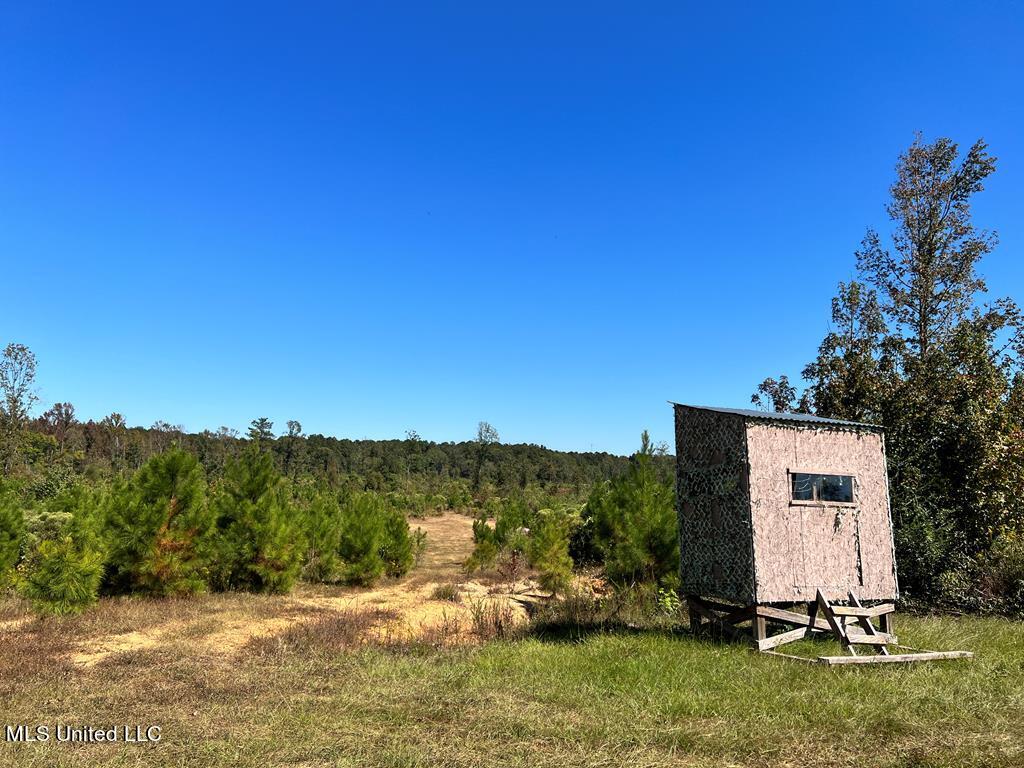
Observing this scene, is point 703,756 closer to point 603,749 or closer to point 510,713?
point 603,749

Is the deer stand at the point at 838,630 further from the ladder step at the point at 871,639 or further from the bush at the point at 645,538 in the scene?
the bush at the point at 645,538

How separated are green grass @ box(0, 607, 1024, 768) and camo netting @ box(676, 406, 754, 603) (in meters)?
0.93

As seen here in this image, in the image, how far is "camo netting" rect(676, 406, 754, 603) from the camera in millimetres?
8633

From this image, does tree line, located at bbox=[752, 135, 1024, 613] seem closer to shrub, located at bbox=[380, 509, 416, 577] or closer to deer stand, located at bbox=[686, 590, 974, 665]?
deer stand, located at bbox=[686, 590, 974, 665]

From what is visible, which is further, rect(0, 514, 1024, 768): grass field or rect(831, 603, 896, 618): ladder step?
rect(831, 603, 896, 618): ladder step

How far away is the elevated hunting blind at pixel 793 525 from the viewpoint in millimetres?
8555

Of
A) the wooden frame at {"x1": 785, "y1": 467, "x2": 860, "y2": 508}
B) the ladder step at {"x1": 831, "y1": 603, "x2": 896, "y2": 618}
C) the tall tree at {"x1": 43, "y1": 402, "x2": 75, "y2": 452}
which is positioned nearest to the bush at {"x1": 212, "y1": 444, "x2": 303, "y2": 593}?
the wooden frame at {"x1": 785, "y1": 467, "x2": 860, "y2": 508}

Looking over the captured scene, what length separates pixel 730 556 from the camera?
8.80 m

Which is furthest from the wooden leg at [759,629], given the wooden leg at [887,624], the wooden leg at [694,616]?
the wooden leg at [887,624]

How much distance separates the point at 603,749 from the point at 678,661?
3.07 metres

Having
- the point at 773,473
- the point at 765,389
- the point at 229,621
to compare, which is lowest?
the point at 229,621

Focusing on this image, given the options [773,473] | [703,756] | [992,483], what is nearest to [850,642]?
[773,473]

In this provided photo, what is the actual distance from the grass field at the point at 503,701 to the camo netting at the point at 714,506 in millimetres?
880

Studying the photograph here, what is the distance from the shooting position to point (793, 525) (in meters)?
8.70
